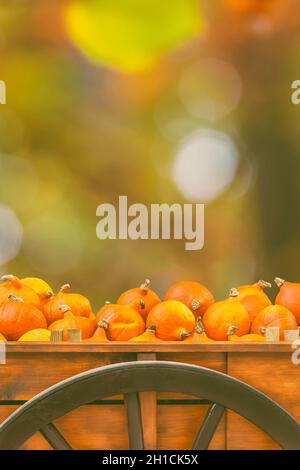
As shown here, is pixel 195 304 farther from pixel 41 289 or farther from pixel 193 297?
pixel 41 289

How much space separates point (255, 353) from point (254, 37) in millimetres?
1548

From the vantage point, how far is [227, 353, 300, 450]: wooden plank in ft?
3.58

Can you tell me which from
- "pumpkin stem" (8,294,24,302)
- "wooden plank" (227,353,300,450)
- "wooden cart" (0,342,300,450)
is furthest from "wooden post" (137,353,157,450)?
"pumpkin stem" (8,294,24,302)

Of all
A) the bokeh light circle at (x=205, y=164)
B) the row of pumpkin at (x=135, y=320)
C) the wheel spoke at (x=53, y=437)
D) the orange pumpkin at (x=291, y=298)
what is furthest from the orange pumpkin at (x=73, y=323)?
the bokeh light circle at (x=205, y=164)

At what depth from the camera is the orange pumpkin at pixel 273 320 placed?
1306 mm

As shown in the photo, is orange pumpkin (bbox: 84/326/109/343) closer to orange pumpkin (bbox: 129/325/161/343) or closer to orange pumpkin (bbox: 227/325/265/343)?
orange pumpkin (bbox: 129/325/161/343)

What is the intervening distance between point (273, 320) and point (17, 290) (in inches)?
22.5

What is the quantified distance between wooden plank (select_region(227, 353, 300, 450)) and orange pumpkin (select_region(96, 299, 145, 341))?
287 mm

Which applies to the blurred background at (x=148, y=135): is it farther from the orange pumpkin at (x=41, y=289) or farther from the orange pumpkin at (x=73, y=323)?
the orange pumpkin at (x=73, y=323)
